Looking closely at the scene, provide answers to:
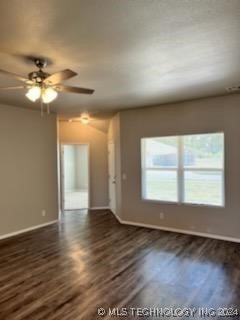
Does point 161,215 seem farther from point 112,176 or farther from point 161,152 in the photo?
point 112,176

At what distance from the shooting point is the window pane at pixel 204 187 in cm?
480

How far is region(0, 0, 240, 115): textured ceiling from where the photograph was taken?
1.84 meters

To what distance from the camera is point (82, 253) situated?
Answer: 4176mm

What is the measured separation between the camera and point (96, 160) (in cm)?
776

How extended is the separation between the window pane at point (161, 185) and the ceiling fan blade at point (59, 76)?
346cm

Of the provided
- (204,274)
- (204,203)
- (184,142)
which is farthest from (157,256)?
(184,142)

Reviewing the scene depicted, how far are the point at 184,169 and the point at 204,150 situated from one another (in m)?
0.56

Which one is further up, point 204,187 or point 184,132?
point 184,132

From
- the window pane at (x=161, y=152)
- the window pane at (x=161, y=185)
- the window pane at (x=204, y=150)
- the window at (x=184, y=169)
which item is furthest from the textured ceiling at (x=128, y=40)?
the window pane at (x=161, y=185)

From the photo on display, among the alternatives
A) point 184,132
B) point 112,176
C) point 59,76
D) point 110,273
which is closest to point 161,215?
point 184,132

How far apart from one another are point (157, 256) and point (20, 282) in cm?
204

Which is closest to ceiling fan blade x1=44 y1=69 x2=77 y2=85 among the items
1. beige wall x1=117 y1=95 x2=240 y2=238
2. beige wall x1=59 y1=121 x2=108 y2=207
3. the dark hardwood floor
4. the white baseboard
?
the dark hardwood floor

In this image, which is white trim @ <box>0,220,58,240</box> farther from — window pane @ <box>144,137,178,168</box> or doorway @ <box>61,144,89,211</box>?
doorway @ <box>61,144,89,211</box>

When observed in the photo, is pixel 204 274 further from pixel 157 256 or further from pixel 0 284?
pixel 0 284
